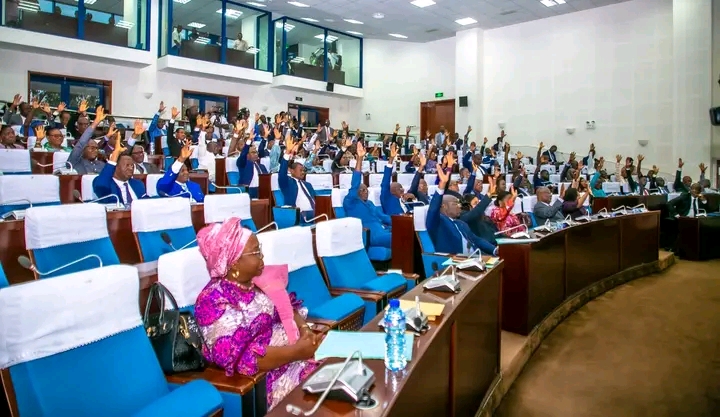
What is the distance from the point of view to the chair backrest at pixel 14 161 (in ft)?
15.6

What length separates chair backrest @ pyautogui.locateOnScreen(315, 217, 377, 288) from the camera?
2980 millimetres

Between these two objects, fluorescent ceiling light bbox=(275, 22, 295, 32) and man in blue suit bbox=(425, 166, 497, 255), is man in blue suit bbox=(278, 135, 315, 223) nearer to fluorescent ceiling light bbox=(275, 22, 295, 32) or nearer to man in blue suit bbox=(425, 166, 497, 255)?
man in blue suit bbox=(425, 166, 497, 255)

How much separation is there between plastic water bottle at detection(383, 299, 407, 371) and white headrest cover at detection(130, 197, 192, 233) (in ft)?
7.03

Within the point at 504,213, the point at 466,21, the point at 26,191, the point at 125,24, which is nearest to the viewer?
the point at 26,191

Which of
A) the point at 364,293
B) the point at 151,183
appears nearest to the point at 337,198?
the point at 151,183

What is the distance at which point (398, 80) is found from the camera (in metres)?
15.5

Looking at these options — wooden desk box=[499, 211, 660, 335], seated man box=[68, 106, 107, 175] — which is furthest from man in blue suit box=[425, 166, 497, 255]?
seated man box=[68, 106, 107, 175]

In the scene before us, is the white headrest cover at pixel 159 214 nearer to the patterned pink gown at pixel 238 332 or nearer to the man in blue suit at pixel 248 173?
the patterned pink gown at pixel 238 332

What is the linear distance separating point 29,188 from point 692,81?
1182 cm

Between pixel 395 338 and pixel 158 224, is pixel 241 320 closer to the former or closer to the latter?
pixel 395 338

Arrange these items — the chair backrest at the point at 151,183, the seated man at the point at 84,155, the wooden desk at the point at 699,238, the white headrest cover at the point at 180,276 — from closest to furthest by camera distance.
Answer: the white headrest cover at the point at 180,276 → the seated man at the point at 84,155 → the chair backrest at the point at 151,183 → the wooden desk at the point at 699,238

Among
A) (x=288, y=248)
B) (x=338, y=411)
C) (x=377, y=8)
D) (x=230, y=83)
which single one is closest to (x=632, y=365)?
(x=288, y=248)

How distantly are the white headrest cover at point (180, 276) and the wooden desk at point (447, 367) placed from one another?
0.79 meters

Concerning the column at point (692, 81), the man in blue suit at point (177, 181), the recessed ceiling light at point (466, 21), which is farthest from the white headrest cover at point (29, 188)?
the column at point (692, 81)
